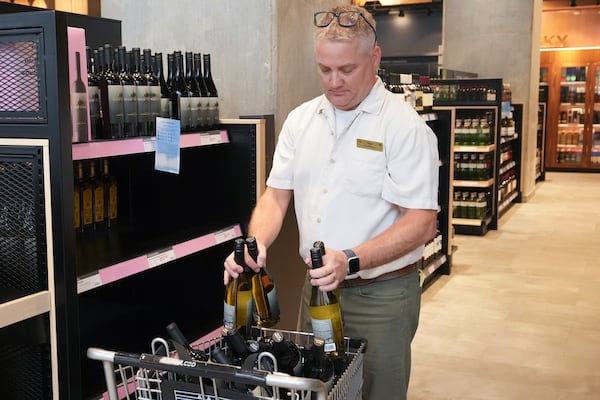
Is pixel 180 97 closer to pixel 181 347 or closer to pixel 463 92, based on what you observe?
pixel 181 347

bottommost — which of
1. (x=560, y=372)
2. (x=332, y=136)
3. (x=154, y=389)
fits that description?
(x=560, y=372)

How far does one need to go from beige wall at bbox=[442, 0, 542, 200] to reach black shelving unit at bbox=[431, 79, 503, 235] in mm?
2567

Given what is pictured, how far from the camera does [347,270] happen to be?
184 cm

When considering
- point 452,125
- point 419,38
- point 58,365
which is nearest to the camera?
point 58,365

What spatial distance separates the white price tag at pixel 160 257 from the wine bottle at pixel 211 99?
72 centimetres

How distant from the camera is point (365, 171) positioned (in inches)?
85.8

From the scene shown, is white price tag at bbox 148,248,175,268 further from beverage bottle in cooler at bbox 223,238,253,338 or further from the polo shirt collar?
the polo shirt collar

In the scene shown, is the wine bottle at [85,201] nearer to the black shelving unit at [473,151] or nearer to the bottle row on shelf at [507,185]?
the black shelving unit at [473,151]

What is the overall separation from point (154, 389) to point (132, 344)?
1651 mm

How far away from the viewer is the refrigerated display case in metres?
14.7

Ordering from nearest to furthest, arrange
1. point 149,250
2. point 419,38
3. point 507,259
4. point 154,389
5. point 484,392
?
point 154,389 < point 149,250 < point 484,392 < point 507,259 < point 419,38

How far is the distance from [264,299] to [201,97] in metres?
1.34

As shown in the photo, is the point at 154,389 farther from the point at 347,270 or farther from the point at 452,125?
the point at 452,125

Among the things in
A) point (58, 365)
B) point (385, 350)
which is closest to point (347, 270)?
point (385, 350)
